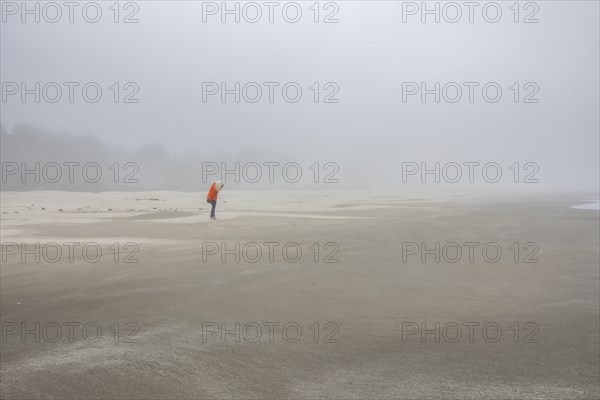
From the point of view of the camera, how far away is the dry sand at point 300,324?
3.51 meters

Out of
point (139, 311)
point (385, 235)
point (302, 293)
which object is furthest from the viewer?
point (385, 235)

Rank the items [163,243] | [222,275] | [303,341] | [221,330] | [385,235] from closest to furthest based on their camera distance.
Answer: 1. [303,341]
2. [221,330]
3. [222,275]
4. [163,243]
5. [385,235]

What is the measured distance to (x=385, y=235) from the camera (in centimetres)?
1209

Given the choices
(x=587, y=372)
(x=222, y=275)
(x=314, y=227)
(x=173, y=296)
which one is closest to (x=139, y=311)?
(x=173, y=296)

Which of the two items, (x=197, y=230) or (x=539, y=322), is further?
(x=197, y=230)

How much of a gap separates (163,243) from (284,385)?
24.6 ft

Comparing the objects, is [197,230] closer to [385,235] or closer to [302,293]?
[385,235]

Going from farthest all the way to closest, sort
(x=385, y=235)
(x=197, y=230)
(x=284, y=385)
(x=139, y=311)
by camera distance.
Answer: (x=197, y=230), (x=385, y=235), (x=139, y=311), (x=284, y=385)

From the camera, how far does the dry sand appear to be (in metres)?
3.51

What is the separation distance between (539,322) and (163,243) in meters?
7.83

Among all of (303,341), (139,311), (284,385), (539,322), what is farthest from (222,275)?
(539,322)

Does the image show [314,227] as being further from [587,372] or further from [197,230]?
[587,372]

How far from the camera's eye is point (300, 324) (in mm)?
4914

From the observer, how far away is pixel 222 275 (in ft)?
23.8
